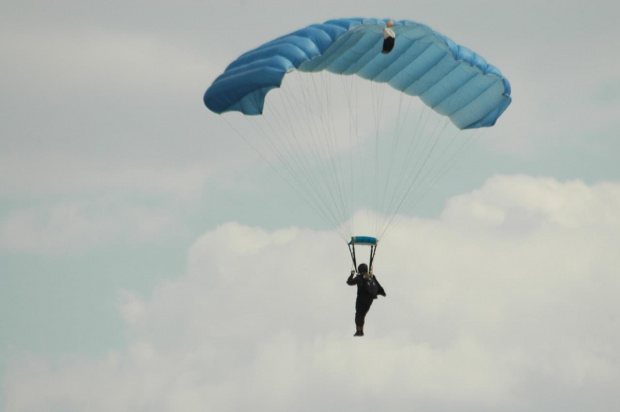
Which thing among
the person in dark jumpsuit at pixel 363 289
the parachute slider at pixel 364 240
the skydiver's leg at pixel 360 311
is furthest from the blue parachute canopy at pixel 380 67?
the skydiver's leg at pixel 360 311

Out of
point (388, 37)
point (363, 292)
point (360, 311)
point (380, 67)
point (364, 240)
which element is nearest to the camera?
point (388, 37)

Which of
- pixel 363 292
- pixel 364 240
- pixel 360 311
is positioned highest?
pixel 364 240

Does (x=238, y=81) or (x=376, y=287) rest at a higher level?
(x=238, y=81)

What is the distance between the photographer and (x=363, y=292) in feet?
132

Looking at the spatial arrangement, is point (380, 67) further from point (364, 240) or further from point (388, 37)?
point (364, 240)

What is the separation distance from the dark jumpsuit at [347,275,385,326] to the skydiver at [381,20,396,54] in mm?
5218

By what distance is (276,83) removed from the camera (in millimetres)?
38250

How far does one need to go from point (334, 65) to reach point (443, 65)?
259 cm

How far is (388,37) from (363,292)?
582 cm

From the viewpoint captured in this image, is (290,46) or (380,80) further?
(380,80)

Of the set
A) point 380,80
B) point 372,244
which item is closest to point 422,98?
point 380,80

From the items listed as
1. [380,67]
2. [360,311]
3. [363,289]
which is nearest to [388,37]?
[380,67]

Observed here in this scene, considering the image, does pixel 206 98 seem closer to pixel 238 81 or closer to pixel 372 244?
pixel 238 81

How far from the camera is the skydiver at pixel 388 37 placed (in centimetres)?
4009
